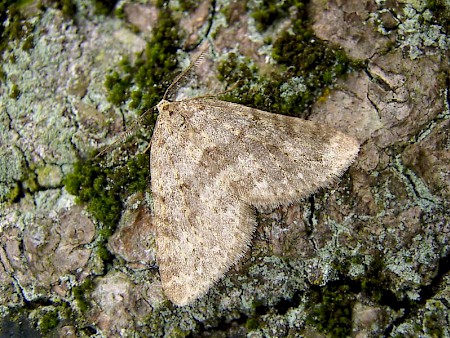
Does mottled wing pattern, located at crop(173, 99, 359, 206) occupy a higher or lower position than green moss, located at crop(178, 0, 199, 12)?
lower

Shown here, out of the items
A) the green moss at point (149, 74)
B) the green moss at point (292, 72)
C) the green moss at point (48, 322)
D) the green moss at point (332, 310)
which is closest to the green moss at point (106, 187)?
the green moss at point (149, 74)

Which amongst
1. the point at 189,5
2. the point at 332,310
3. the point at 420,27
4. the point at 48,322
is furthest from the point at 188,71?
the point at 48,322

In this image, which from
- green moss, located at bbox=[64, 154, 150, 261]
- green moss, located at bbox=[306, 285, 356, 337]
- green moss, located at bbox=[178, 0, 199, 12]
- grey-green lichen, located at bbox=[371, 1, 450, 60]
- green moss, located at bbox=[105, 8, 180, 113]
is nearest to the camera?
green moss, located at bbox=[306, 285, 356, 337]

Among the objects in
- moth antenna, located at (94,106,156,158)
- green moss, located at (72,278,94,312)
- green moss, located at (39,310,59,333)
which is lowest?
green moss, located at (39,310,59,333)

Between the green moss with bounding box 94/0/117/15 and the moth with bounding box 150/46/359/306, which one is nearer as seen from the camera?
the moth with bounding box 150/46/359/306

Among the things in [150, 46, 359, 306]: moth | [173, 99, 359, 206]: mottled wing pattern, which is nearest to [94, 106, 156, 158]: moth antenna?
[150, 46, 359, 306]: moth

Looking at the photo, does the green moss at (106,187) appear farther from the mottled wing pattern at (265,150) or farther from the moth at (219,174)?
the mottled wing pattern at (265,150)

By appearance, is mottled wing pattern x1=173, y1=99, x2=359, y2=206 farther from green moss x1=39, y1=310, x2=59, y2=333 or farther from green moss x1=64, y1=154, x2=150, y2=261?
green moss x1=39, y1=310, x2=59, y2=333

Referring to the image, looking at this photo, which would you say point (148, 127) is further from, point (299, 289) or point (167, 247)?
point (299, 289)
